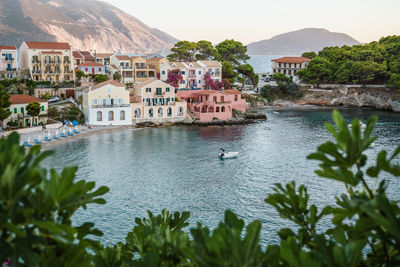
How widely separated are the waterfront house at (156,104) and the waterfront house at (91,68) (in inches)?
474

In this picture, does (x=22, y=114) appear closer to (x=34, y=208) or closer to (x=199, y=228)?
(x=34, y=208)

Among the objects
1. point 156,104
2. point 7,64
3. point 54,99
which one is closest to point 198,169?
point 156,104

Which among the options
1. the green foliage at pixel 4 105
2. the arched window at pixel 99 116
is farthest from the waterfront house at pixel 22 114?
the arched window at pixel 99 116

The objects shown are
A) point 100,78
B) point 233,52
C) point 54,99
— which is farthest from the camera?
point 233,52

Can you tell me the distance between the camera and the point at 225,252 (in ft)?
10.8

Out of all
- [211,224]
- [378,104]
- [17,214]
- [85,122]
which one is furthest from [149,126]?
[17,214]

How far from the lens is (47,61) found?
5691 cm

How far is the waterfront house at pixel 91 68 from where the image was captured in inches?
2451

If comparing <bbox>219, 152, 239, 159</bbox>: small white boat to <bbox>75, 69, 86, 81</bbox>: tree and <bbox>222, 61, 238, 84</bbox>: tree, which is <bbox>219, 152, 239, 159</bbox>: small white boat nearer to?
<bbox>75, 69, 86, 81</bbox>: tree

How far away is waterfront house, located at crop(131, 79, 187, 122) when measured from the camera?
169 feet

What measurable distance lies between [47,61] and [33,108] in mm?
17052

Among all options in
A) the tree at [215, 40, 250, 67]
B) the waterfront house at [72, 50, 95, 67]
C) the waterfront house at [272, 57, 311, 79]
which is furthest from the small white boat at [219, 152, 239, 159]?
the waterfront house at [272, 57, 311, 79]

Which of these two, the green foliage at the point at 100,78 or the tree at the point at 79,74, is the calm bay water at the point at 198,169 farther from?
the tree at the point at 79,74

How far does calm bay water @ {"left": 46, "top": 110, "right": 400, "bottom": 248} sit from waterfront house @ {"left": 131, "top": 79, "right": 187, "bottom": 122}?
4.59 metres
